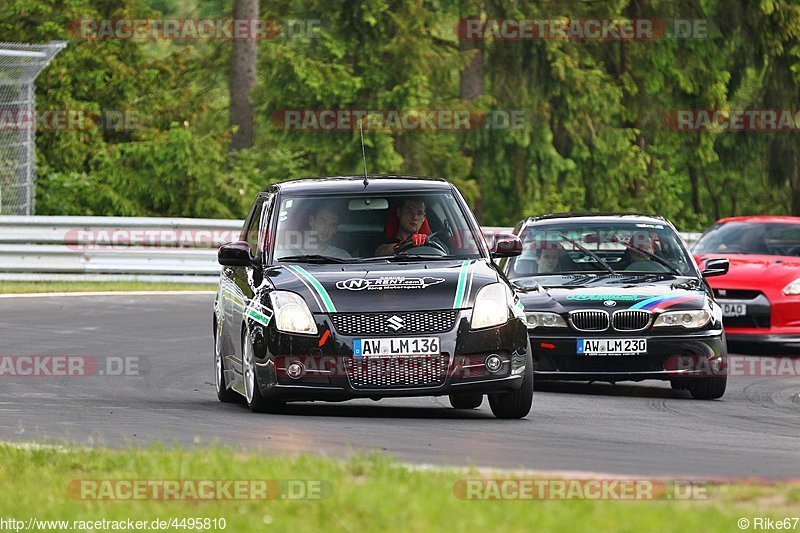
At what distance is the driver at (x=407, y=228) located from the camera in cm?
1185

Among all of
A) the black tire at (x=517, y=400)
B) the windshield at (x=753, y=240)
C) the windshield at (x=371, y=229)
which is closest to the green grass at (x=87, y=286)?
the windshield at (x=753, y=240)

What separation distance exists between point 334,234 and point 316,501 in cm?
524

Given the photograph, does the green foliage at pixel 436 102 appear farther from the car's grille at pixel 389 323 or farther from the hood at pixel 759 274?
the car's grille at pixel 389 323

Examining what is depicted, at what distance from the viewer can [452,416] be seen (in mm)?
11508

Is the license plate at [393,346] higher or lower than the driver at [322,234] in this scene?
lower

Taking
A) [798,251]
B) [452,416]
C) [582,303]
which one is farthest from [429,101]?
[452,416]

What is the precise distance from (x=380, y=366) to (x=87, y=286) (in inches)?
613

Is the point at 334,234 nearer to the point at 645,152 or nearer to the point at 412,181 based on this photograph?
the point at 412,181

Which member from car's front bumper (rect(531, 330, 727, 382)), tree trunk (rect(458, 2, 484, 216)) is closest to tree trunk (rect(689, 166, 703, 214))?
tree trunk (rect(458, 2, 484, 216))

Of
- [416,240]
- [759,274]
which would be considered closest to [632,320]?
[416,240]

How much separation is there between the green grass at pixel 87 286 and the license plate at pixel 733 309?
10.5m

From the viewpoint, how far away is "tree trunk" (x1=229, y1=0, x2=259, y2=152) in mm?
35188

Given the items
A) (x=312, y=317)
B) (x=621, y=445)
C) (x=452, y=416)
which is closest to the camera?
(x=621, y=445)

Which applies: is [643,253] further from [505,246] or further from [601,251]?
[505,246]
